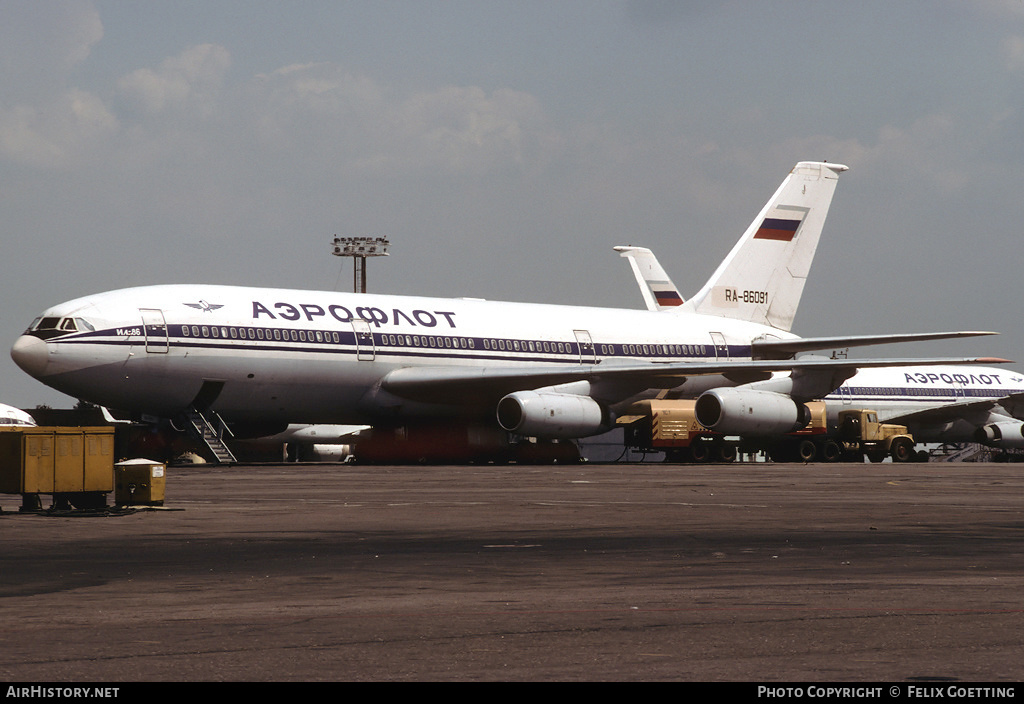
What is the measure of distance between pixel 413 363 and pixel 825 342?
1381cm

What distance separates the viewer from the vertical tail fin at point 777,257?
160ft

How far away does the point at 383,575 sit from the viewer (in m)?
10.3

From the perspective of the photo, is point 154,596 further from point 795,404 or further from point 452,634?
point 795,404

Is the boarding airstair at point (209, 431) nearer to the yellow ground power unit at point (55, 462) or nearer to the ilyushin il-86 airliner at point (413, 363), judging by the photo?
the ilyushin il-86 airliner at point (413, 363)

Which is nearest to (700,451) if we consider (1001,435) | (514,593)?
(1001,435)

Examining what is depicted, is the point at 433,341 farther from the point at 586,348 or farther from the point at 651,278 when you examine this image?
the point at 651,278

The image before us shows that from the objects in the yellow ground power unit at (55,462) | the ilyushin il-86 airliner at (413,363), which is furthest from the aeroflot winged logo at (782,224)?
the yellow ground power unit at (55,462)

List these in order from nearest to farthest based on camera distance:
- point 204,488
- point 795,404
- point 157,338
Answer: point 204,488 → point 157,338 → point 795,404

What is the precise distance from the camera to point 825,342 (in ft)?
141

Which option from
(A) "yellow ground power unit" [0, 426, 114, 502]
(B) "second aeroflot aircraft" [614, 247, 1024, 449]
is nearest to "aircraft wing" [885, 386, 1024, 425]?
(B) "second aeroflot aircraft" [614, 247, 1024, 449]

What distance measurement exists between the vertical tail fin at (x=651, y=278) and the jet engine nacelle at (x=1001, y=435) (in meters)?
19.6
